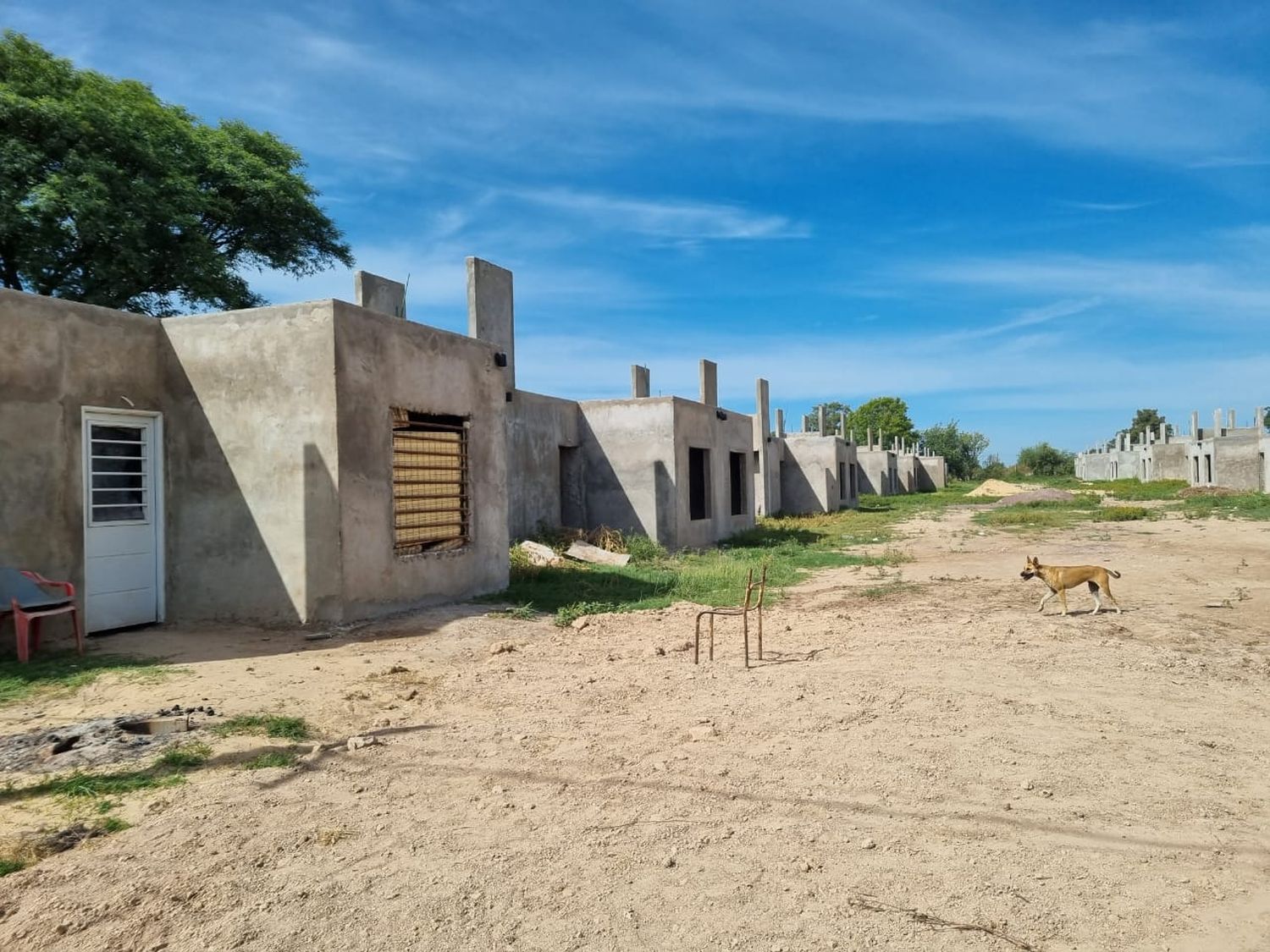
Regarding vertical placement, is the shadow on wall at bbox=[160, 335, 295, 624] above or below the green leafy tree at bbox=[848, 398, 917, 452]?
below

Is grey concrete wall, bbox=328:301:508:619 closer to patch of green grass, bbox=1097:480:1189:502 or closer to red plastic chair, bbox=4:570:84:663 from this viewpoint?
red plastic chair, bbox=4:570:84:663

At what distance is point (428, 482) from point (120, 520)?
299 cm

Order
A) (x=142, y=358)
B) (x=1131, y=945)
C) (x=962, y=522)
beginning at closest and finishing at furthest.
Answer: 1. (x=1131, y=945)
2. (x=142, y=358)
3. (x=962, y=522)

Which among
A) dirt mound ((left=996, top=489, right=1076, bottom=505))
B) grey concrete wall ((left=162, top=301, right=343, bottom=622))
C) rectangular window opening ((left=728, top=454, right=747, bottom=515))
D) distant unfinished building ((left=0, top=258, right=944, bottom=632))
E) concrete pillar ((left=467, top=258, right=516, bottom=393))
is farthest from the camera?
dirt mound ((left=996, top=489, right=1076, bottom=505))

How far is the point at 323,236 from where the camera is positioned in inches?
889

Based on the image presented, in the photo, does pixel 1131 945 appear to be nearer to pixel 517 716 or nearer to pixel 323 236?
pixel 517 716

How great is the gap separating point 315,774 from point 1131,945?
353cm

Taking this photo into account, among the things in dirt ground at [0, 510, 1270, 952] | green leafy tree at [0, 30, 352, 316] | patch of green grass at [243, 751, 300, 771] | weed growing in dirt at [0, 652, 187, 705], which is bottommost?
dirt ground at [0, 510, 1270, 952]

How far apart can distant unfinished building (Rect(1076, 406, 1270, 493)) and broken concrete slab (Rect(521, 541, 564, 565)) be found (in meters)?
32.9

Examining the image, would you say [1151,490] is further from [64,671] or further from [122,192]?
[64,671]

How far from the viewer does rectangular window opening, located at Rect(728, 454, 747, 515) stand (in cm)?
2056

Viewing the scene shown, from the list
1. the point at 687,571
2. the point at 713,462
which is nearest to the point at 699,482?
the point at 713,462

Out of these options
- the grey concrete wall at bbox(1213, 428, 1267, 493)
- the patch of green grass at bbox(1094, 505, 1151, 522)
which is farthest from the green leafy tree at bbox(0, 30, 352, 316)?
the grey concrete wall at bbox(1213, 428, 1267, 493)

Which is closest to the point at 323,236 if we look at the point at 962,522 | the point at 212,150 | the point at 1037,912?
the point at 212,150
